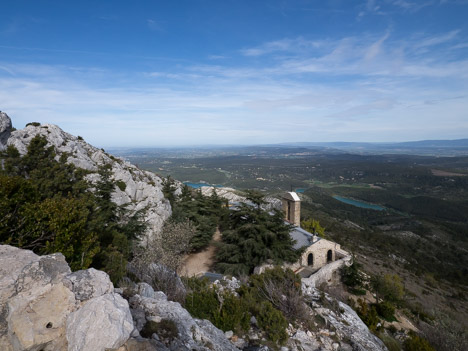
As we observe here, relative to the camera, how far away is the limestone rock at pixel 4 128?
2209cm

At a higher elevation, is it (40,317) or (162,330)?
(40,317)

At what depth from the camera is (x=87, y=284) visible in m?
4.28

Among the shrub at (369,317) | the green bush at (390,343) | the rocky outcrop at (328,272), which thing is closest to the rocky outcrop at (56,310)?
the green bush at (390,343)

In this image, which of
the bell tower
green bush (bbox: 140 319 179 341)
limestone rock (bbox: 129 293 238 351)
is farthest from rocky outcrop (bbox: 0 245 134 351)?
the bell tower

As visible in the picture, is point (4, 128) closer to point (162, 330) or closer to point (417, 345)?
point (162, 330)

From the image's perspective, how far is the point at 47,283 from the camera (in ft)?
13.5

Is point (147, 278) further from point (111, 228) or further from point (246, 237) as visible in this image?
point (246, 237)

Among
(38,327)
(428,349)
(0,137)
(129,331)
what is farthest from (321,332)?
(0,137)

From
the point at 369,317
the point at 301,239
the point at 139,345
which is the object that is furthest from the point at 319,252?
the point at 139,345

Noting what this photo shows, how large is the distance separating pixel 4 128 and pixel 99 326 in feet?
93.5

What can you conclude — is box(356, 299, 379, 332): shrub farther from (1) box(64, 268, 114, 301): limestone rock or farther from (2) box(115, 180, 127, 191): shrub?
(2) box(115, 180, 127, 191): shrub

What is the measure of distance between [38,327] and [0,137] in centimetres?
2679

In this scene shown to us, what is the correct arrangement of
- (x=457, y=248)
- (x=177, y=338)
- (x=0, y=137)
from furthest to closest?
1. (x=457, y=248)
2. (x=0, y=137)
3. (x=177, y=338)

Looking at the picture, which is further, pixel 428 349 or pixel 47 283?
pixel 428 349
